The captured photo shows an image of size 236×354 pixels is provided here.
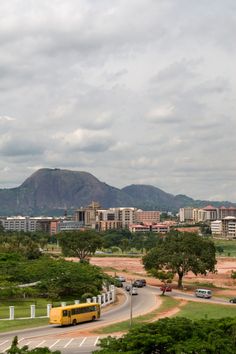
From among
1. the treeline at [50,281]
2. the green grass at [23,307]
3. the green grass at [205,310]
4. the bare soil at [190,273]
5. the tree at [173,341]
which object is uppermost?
the tree at [173,341]

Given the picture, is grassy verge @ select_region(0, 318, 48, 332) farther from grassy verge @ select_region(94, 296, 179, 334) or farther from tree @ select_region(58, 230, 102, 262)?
tree @ select_region(58, 230, 102, 262)

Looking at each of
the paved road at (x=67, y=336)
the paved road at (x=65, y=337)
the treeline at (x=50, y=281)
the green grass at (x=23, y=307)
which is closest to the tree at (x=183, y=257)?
the treeline at (x=50, y=281)

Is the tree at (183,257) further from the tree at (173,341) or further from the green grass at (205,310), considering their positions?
the tree at (173,341)

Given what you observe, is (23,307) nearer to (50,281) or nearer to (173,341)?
(50,281)

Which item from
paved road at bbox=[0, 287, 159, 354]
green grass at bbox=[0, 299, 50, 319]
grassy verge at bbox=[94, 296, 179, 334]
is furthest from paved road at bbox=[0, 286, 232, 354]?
green grass at bbox=[0, 299, 50, 319]

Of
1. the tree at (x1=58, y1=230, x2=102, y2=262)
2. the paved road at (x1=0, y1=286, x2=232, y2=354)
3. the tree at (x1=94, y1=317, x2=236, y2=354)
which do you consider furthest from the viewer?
the tree at (x1=58, y1=230, x2=102, y2=262)

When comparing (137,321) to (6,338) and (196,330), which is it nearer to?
(6,338)
